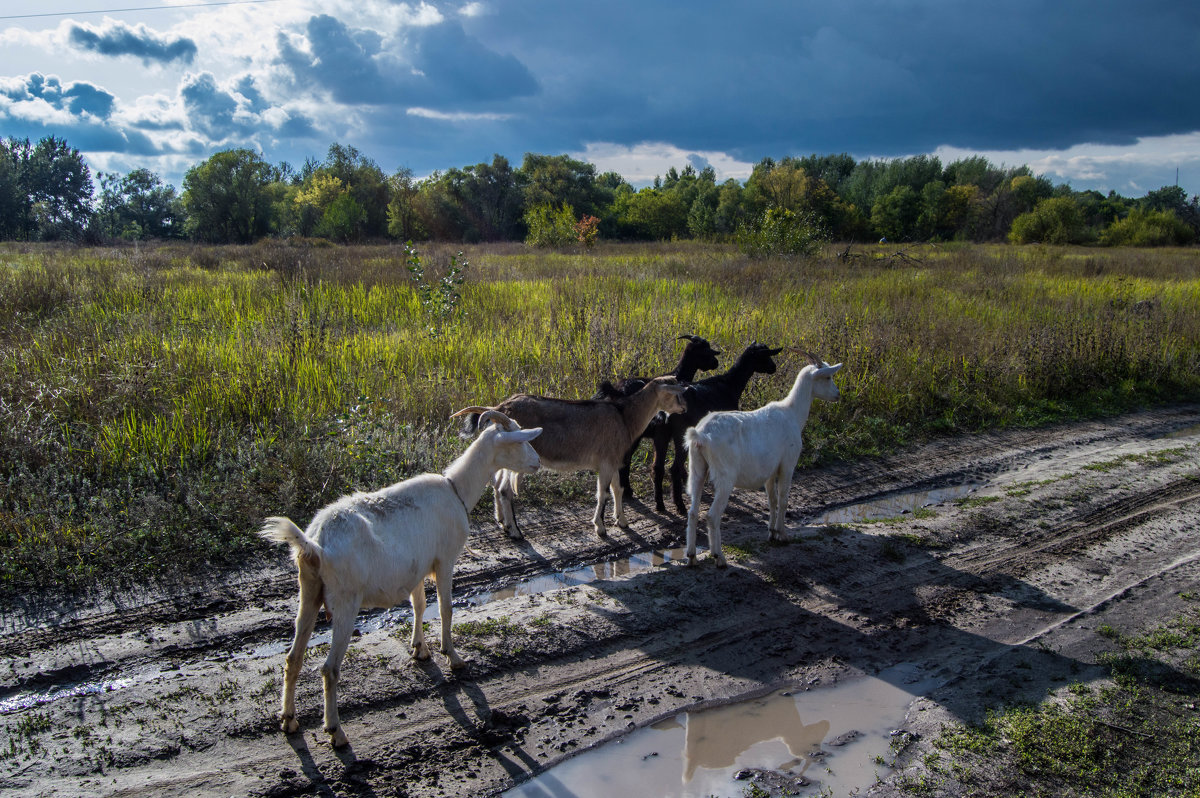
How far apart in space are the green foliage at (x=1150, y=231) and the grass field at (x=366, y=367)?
128 feet

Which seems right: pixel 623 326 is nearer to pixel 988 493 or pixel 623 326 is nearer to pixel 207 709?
pixel 988 493

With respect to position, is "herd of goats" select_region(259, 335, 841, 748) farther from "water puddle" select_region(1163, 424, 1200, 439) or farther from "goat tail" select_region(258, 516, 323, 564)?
"water puddle" select_region(1163, 424, 1200, 439)

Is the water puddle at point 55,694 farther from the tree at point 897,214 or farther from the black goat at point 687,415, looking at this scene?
the tree at point 897,214

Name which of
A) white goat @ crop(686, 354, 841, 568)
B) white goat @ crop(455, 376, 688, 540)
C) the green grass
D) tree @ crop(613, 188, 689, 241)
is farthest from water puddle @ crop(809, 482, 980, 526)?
tree @ crop(613, 188, 689, 241)

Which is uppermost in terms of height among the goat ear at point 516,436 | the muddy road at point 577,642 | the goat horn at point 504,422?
the goat horn at point 504,422

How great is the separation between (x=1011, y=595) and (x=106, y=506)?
A: 296 inches

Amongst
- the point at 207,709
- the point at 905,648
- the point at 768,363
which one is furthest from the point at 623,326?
the point at 207,709

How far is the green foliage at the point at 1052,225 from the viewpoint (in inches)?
1832

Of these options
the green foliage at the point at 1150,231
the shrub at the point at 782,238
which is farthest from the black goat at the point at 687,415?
the green foliage at the point at 1150,231

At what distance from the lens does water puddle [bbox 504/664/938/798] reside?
11.5ft

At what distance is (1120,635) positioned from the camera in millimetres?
4859

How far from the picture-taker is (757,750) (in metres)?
3.82

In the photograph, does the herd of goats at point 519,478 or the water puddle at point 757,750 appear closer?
the water puddle at point 757,750

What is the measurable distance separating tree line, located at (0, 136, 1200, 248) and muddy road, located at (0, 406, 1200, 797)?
34169 mm
